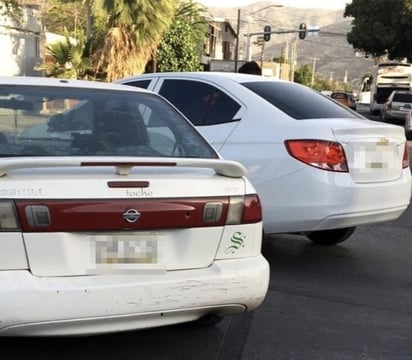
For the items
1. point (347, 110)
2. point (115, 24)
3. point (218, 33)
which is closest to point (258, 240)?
point (347, 110)

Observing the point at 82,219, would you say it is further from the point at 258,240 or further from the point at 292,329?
the point at 292,329

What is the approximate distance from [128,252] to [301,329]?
5.24 ft

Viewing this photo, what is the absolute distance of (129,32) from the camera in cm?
2095

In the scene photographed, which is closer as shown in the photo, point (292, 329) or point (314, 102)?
point (292, 329)

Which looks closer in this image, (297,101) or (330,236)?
(297,101)

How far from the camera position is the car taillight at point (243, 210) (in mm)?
3467

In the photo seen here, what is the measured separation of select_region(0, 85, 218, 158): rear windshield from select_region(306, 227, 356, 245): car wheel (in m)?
2.70

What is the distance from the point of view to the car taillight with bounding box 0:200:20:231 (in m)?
3.02

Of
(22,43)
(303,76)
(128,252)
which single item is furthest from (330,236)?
(303,76)

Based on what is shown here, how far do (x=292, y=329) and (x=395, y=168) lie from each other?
6.72 feet

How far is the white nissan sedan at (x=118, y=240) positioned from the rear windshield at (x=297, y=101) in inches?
84.3

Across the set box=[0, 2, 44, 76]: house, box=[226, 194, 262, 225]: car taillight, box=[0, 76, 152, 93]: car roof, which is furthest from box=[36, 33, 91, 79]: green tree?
box=[226, 194, 262, 225]: car taillight

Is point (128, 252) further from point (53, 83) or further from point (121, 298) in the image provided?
point (53, 83)

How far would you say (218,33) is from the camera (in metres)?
65.6
